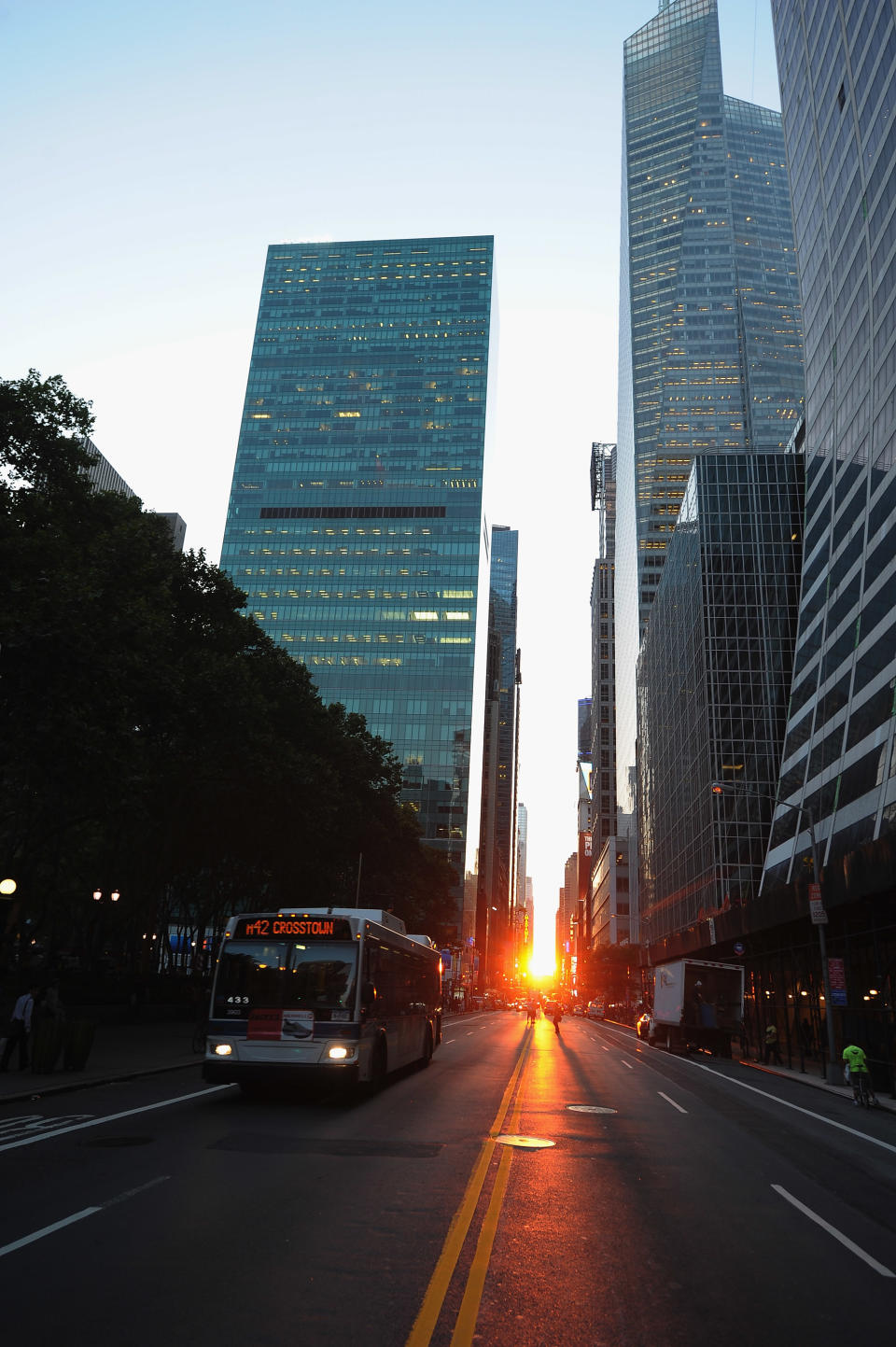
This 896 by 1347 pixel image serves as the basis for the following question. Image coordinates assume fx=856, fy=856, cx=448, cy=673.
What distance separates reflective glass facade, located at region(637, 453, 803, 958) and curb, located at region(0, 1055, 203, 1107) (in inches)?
2205

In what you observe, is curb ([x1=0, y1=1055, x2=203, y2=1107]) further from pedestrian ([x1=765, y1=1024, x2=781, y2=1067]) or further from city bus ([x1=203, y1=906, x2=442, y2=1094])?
pedestrian ([x1=765, y1=1024, x2=781, y2=1067])

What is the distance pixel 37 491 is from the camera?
27469 millimetres

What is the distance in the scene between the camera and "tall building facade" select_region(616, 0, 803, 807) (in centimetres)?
14375

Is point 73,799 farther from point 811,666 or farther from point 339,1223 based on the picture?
point 811,666

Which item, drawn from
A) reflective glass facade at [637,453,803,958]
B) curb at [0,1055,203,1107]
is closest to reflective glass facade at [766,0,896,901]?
reflective glass facade at [637,453,803,958]

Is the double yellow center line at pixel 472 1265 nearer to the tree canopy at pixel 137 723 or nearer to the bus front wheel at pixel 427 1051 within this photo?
the bus front wheel at pixel 427 1051

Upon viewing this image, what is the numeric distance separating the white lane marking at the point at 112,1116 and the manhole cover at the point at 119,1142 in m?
0.69

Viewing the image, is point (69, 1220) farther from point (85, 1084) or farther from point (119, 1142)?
point (85, 1084)

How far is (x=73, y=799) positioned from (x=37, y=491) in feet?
32.8

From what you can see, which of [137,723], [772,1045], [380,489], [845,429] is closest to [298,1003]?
[137,723]

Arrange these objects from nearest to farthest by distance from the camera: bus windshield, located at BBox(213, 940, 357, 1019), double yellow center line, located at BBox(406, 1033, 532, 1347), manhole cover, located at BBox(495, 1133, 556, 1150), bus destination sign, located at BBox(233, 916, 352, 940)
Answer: double yellow center line, located at BBox(406, 1033, 532, 1347), manhole cover, located at BBox(495, 1133, 556, 1150), bus windshield, located at BBox(213, 940, 357, 1019), bus destination sign, located at BBox(233, 916, 352, 940)

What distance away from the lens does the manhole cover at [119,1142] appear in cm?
1144

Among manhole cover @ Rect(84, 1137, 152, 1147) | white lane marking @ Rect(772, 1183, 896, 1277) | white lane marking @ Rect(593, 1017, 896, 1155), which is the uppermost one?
white lane marking @ Rect(772, 1183, 896, 1277)

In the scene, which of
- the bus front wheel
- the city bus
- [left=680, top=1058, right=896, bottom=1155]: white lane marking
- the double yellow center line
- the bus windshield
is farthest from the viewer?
the bus front wheel
